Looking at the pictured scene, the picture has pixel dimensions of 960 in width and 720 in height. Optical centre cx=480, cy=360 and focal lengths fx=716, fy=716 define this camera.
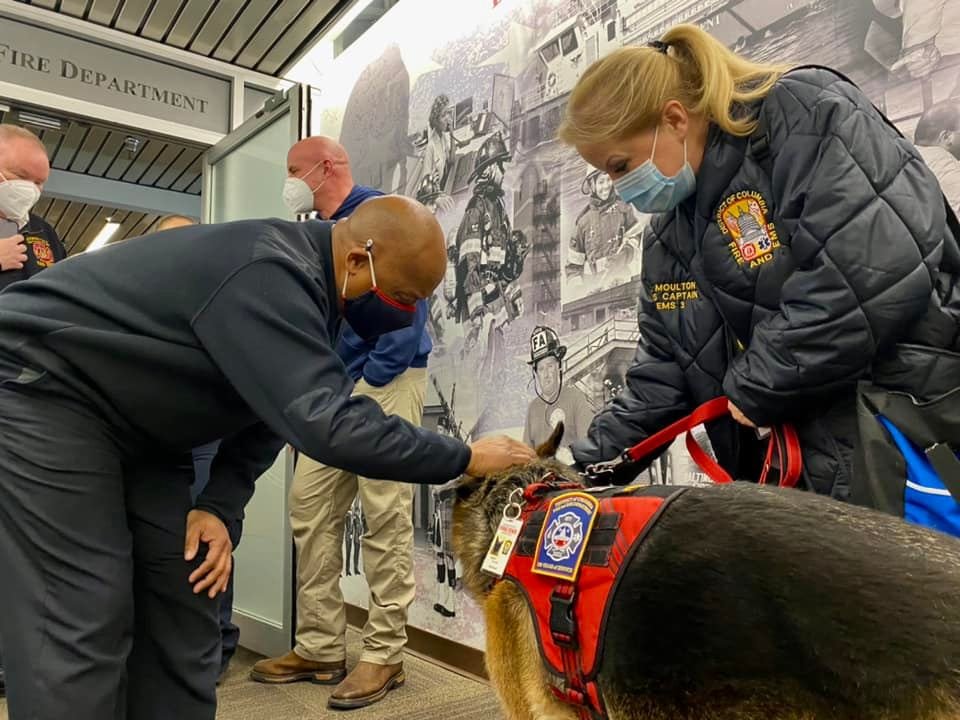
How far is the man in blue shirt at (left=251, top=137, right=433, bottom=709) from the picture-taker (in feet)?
8.77

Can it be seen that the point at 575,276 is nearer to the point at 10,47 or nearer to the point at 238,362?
the point at 238,362

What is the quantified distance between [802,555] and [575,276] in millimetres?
1804

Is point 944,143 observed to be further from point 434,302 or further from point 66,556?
point 434,302

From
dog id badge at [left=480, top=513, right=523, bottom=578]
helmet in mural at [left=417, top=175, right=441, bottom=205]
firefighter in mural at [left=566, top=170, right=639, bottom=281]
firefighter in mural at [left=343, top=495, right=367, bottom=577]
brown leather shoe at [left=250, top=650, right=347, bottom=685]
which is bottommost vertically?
brown leather shoe at [left=250, top=650, right=347, bottom=685]

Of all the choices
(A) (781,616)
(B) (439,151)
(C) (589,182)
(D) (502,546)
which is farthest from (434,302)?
(A) (781,616)

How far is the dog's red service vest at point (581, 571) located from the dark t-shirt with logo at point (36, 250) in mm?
2635

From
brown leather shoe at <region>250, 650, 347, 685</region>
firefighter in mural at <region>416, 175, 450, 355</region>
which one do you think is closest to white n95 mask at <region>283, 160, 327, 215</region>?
firefighter in mural at <region>416, 175, 450, 355</region>

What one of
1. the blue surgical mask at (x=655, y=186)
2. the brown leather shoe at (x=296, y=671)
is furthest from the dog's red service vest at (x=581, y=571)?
the brown leather shoe at (x=296, y=671)

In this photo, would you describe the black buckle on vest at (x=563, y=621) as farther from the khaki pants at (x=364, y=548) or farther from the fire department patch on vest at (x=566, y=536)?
the khaki pants at (x=364, y=548)

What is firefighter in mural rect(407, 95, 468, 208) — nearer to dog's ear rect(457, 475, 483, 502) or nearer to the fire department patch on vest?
dog's ear rect(457, 475, 483, 502)

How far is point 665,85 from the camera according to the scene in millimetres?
1362

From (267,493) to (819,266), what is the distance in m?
3.22

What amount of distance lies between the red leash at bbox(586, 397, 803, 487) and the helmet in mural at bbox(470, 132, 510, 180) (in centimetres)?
181

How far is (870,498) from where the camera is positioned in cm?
111
